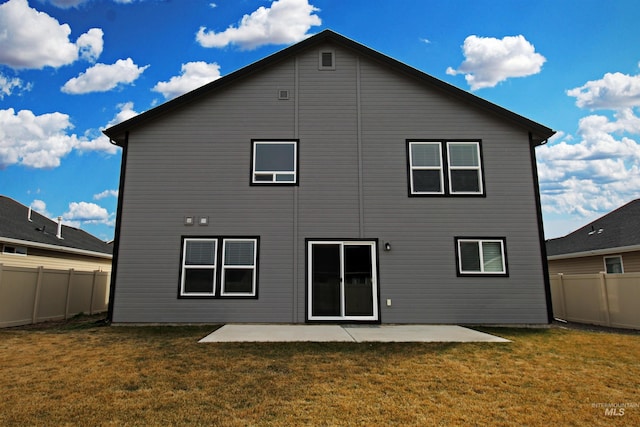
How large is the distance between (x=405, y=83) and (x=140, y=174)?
7629 mm

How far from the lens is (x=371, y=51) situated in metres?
10.7

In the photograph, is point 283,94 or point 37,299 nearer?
point 37,299

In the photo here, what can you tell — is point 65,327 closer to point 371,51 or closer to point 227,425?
point 227,425

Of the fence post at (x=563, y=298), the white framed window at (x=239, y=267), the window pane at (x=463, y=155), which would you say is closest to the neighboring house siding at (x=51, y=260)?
the white framed window at (x=239, y=267)

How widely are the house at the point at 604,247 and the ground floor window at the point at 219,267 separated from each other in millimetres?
12547

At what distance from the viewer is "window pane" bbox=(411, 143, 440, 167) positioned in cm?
1045

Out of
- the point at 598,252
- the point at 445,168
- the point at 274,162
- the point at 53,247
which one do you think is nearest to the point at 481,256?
the point at 445,168

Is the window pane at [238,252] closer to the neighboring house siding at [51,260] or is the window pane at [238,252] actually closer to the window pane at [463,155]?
the window pane at [463,155]

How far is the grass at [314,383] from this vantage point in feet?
12.3

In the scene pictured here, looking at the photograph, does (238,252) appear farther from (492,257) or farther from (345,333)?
(492,257)

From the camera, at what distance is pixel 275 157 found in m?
10.4

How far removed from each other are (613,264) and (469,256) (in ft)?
27.7

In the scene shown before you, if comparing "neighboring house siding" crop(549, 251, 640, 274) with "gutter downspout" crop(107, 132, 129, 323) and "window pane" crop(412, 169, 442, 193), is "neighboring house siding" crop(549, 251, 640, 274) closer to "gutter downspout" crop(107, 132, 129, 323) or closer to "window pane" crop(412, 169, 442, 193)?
"window pane" crop(412, 169, 442, 193)

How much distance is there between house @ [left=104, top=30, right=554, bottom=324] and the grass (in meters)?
2.36
